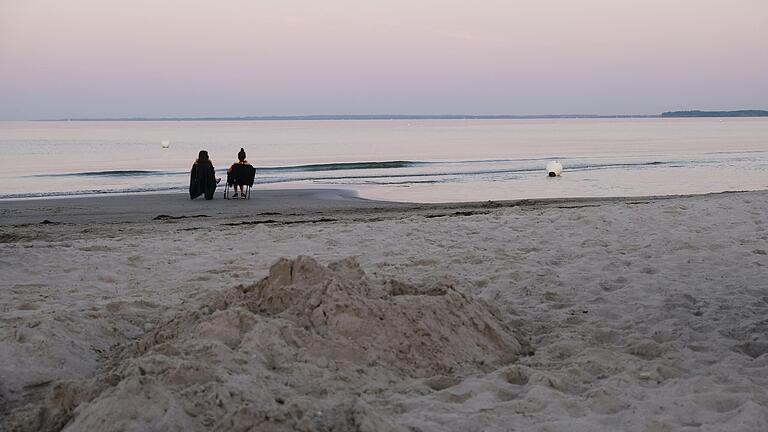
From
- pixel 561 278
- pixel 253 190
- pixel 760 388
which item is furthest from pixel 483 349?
pixel 253 190

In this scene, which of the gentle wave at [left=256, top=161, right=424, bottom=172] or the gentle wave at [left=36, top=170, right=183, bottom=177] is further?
the gentle wave at [left=256, top=161, right=424, bottom=172]

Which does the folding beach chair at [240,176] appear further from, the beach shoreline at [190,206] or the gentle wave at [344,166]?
the gentle wave at [344,166]

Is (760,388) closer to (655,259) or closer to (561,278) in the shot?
(561,278)

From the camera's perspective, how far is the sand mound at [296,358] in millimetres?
3443

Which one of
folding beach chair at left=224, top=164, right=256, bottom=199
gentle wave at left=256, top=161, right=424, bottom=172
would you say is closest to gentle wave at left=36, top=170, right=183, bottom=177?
gentle wave at left=256, top=161, right=424, bottom=172

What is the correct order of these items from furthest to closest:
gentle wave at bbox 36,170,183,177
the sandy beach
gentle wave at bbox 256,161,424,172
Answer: gentle wave at bbox 256,161,424,172 < gentle wave at bbox 36,170,183,177 < the sandy beach

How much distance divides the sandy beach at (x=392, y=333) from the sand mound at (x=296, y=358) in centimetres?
1

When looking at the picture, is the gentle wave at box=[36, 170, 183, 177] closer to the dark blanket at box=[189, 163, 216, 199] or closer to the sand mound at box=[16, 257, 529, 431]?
the dark blanket at box=[189, 163, 216, 199]

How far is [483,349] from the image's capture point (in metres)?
4.98

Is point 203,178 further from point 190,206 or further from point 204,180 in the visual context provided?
point 190,206

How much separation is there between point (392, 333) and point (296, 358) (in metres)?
0.66

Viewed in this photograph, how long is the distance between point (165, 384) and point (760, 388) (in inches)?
125

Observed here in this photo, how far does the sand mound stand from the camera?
3443mm

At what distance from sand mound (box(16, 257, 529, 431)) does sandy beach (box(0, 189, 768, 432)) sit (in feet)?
0.04
